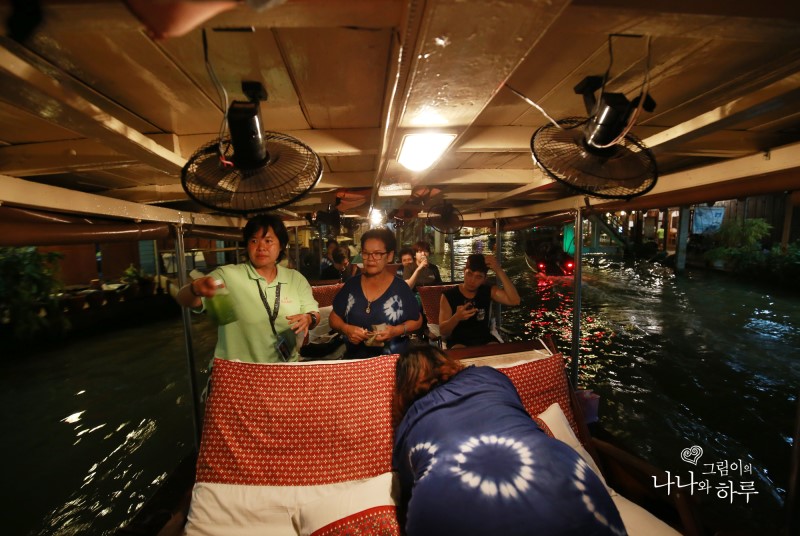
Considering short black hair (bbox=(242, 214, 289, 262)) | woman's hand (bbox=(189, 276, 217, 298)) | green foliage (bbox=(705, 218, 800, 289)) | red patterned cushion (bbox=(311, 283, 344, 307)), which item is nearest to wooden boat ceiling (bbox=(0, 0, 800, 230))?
short black hair (bbox=(242, 214, 289, 262))

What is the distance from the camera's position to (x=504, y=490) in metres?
1.23

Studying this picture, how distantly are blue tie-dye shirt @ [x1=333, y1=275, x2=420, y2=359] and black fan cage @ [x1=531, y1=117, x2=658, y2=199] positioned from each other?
1.76m

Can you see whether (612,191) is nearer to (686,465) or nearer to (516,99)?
(516,99)

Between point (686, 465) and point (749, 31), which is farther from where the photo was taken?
point (686, 465)

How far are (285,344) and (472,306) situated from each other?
7.41ft

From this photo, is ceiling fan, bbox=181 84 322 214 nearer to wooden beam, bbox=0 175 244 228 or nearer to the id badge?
wooden beam, bbox=0 175 244 228

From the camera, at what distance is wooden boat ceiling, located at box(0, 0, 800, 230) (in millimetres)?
1209

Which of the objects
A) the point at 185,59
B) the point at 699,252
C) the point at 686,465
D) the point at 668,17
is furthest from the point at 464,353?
the point at 699,252

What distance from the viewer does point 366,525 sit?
1522 mm

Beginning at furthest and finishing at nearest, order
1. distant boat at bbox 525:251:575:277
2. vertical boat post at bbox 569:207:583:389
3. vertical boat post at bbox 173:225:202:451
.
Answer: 1. distant boat at bbox 525:251:575:277
2. vertical boat post at bbox 569:207:583:389
3. vertical boat post at bbox 173:225:202:451

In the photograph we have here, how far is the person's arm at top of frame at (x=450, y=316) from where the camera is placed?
3752 mm

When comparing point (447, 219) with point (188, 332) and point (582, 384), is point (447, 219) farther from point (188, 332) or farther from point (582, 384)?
point (188, 332)

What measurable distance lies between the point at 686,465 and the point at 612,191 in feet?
11.8

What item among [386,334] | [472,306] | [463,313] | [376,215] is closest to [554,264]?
[376,215]
